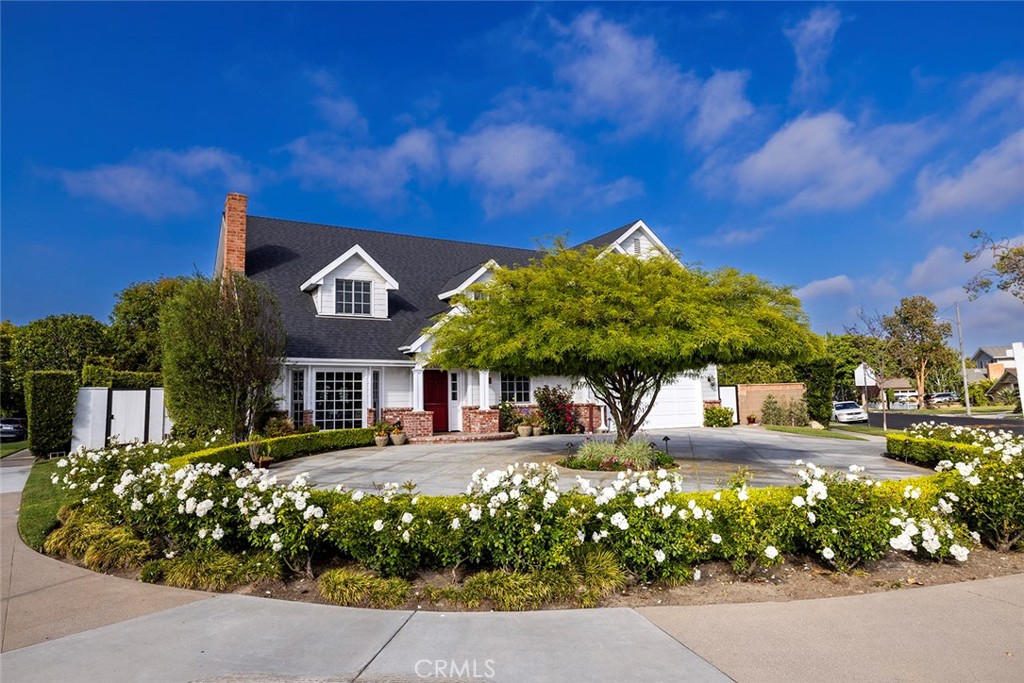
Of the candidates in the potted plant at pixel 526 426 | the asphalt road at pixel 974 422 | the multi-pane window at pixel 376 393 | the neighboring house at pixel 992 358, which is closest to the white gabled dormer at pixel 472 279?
the multi-pane window at pixel 376 393

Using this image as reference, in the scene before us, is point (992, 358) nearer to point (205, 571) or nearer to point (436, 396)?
point (436, 396)

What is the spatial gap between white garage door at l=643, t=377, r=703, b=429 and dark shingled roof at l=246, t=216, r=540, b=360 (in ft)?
28.3

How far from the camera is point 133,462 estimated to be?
8.71 meters

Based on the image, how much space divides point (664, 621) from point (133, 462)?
26.1ft

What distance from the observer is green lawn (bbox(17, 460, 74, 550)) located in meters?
7.53

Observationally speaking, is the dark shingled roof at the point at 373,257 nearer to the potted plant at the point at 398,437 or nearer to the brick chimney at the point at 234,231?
the brick chimney at the point at 234,231

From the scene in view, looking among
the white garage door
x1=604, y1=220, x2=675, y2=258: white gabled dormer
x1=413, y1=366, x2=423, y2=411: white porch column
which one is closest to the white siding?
x1=413, y1=366, x2=423, y2=411: white porch column

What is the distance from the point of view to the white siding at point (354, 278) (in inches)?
820

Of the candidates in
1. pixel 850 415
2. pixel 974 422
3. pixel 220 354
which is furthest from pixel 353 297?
pixel 974 422

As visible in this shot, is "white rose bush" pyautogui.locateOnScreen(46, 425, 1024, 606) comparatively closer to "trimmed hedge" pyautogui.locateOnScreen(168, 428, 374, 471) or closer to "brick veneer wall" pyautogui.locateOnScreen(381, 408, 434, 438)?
"trimmed hedge" pyautogui.locateOnScreen(168, 428, 374, 471)

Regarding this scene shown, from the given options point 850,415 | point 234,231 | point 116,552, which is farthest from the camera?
point 850,415

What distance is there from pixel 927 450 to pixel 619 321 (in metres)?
7.53

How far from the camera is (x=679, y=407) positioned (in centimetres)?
2528

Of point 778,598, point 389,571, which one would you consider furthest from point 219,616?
point 778,598
